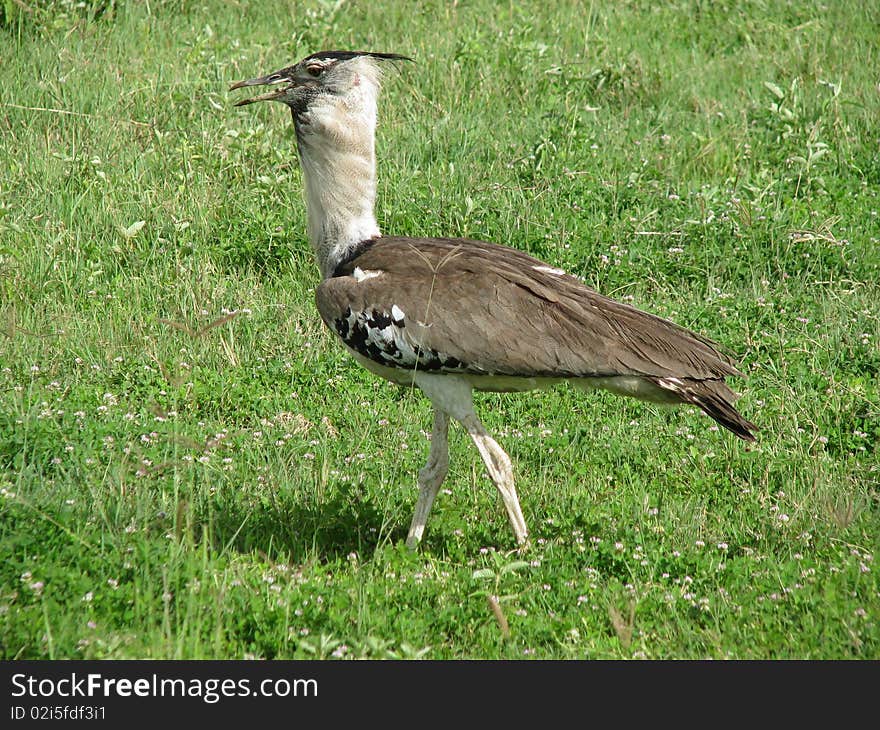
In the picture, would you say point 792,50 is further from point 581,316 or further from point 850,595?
point 850,595

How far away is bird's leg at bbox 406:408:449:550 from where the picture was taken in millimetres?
4566

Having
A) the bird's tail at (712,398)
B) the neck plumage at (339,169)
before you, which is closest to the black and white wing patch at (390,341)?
the neck plumage at (339,169)

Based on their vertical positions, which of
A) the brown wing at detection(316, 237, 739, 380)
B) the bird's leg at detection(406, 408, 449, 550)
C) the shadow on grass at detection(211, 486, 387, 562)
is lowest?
the shadow on grass at detection(211, 486, 387, 562)

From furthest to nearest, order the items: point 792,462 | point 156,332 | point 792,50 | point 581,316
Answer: point 792,50 → point 156,332 → point 792,462 → point 581,316

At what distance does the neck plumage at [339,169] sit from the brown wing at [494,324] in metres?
0.27

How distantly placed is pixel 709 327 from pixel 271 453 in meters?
2.38

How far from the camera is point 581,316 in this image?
14.3 ft

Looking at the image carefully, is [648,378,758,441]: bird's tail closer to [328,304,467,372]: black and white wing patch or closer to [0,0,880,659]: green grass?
[0,0,880,659]: green grass

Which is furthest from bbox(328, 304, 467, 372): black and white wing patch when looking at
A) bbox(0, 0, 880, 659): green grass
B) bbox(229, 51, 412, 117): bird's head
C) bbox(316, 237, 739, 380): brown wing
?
bbox(229, 51, 412, 117): bird's head

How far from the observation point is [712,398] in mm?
4227

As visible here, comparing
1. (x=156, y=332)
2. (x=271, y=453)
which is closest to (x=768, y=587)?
(x=271, y=453)

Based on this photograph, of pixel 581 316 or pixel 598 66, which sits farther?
pixel 598 66

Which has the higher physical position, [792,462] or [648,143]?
[648,143]

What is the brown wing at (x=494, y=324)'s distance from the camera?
4.29 meters
